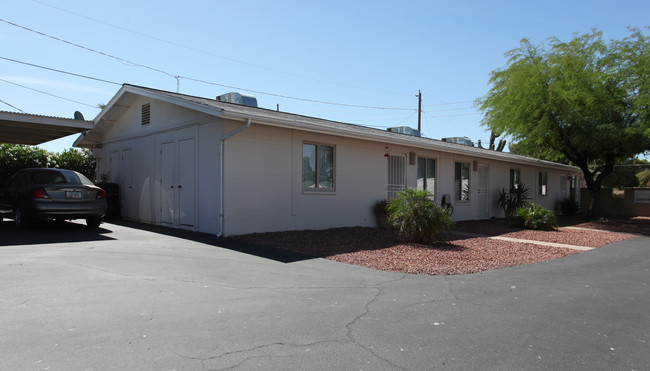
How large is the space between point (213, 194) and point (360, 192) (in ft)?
15.2

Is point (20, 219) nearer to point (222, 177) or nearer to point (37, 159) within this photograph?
point (222, 177)

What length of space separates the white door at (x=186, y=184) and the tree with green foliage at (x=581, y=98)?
39.6 ft

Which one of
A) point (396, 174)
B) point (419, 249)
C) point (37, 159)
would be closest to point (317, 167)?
point (396, 174)

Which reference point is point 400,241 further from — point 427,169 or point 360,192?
point 427,169

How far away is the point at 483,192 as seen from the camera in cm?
1814

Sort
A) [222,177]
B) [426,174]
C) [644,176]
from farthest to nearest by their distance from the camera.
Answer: [644,176], [426,174], [222,177]

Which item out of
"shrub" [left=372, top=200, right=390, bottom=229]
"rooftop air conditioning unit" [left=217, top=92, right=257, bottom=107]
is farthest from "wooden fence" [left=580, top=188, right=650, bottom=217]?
"rooftop air conditioning unit" [left=217, top=92, right=257, bottom=107]

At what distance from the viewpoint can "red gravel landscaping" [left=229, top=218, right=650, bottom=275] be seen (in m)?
7.54

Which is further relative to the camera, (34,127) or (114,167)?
(114,167)

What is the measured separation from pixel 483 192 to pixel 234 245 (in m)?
12.6

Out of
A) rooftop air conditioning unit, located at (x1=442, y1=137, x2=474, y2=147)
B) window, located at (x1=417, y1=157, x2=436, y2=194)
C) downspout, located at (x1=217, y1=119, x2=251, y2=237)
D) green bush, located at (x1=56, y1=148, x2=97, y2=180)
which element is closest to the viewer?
downspout, located at (x1=217, y1=119, x2=251, y2=237)

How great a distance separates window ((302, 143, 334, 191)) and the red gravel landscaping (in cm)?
130

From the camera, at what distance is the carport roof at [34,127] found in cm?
Answer: 1127

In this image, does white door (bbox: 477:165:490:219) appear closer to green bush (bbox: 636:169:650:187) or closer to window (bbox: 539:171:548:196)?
window (bbox: 539:171:548:196)
